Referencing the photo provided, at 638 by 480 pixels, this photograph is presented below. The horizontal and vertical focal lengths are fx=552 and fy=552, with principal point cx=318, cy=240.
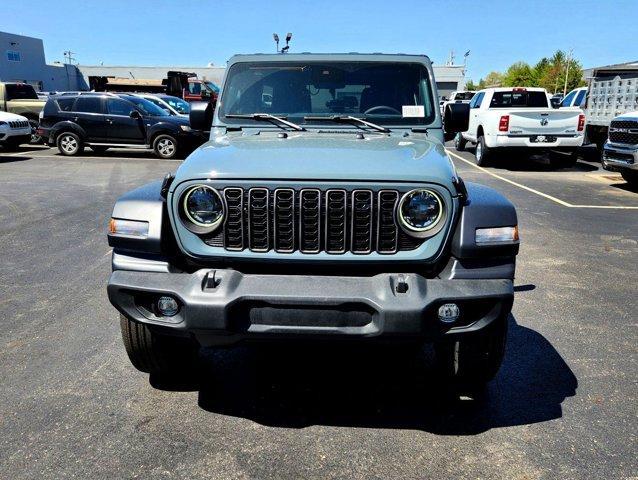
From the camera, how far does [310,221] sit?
8.92 ft

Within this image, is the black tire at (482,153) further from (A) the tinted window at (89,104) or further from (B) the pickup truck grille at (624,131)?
(A) the tinted window at (89,104)

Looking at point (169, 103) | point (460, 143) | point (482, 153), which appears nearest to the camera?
point (482, 153)

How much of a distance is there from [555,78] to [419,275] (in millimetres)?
71496

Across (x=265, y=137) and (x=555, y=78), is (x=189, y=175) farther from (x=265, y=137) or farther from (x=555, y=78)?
(x=555, y=78)

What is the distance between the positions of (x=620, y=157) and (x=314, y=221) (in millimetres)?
9977

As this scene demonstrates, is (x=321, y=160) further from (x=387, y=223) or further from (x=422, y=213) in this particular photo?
(x=422, y=213)

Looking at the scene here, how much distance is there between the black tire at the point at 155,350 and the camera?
10.00 ft

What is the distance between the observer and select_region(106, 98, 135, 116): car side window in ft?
50.7

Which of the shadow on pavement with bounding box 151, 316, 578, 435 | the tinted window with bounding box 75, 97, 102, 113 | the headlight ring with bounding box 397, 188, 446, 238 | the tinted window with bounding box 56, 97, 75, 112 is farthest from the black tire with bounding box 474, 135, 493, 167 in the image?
the headlight ring with bounding box 397, 188, 446, 238

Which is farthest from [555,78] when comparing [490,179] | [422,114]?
[422,114]

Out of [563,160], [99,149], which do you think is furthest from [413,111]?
[99,149]

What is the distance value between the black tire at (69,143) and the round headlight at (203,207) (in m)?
14.8

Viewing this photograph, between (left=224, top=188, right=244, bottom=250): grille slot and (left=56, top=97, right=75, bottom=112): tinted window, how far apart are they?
14.9m

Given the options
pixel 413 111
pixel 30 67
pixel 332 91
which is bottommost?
pixel 413 111
